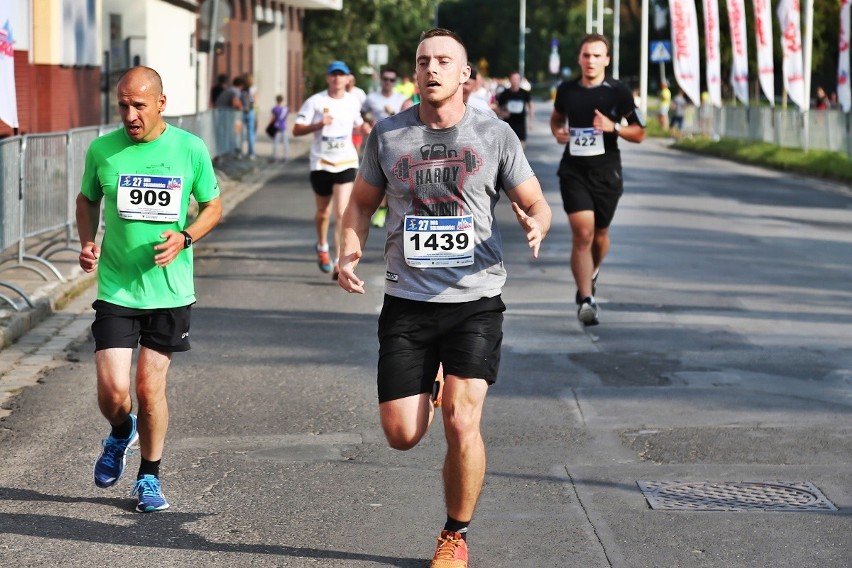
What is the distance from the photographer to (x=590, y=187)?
11.2 meters

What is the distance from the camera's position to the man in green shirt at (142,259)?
20.2 feet

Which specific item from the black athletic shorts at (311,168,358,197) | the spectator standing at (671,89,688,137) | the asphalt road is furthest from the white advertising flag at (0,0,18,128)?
the spectator standing at (671,89,688,137)

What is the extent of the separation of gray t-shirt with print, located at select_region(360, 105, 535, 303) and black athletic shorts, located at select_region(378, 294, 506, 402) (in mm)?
47

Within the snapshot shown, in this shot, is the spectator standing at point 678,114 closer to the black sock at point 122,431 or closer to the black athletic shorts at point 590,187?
the black athletic shorts at point 590,187

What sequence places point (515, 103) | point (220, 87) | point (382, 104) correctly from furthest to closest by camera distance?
point (220, 87) < point (515, 103) < point (382, 104)

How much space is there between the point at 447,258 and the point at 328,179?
8711mm

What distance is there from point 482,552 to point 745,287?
26.4 feet

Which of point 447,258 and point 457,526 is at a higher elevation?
point 447,258

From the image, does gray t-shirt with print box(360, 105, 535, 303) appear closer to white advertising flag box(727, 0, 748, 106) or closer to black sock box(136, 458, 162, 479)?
black sock box(136, 458, 162, 479)

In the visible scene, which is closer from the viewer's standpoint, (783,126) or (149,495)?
(149,495)

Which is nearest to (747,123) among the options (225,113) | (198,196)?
(225,113)

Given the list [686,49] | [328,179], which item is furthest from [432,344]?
[686,49]

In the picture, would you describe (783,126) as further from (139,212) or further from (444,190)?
(444,190)

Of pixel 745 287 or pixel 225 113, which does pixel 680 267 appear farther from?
pixel 225 113
